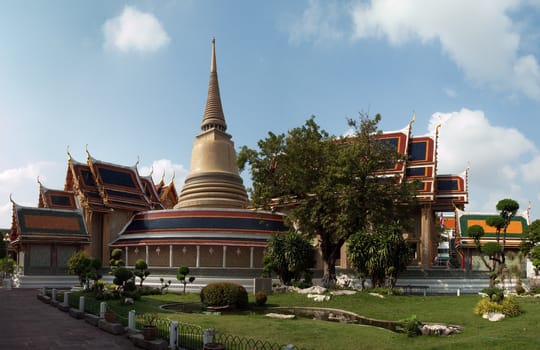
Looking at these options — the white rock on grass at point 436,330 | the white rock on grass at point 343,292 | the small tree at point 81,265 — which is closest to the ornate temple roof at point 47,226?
the small tree at point 81,265

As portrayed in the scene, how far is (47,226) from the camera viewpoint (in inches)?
2002

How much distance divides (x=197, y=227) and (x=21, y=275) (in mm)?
17431

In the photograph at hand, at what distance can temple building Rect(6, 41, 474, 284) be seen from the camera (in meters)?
48.5

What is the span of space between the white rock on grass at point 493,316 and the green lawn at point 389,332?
1.05 feet

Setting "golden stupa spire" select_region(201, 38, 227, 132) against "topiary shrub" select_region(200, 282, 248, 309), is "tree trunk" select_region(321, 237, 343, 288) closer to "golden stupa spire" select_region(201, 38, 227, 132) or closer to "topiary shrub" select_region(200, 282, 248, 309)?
"topiary shrub" select_region(200, 282, 248, 309)

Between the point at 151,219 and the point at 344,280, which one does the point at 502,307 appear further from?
the point at 151,219

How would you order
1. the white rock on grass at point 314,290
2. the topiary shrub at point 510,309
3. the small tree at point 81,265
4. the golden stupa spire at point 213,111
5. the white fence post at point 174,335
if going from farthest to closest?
the golden stupa spire at point 213,111
the small tree at point 81,265
the white rock on grass at point 314,290
the topiary shrub at point 510,309
the white fence post at point 174,335

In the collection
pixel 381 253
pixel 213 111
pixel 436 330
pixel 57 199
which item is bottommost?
pixel 436 330

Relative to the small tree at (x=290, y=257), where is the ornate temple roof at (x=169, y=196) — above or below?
above

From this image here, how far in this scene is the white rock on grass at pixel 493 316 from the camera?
20.4 metres

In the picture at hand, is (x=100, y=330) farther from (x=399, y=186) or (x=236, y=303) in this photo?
(x=399, y=186)

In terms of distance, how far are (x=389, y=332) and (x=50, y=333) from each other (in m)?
12.8

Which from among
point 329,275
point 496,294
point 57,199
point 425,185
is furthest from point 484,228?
point 57,199

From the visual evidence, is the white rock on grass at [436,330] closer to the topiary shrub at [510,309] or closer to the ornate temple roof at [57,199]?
the topiary shrub at [510,309]
